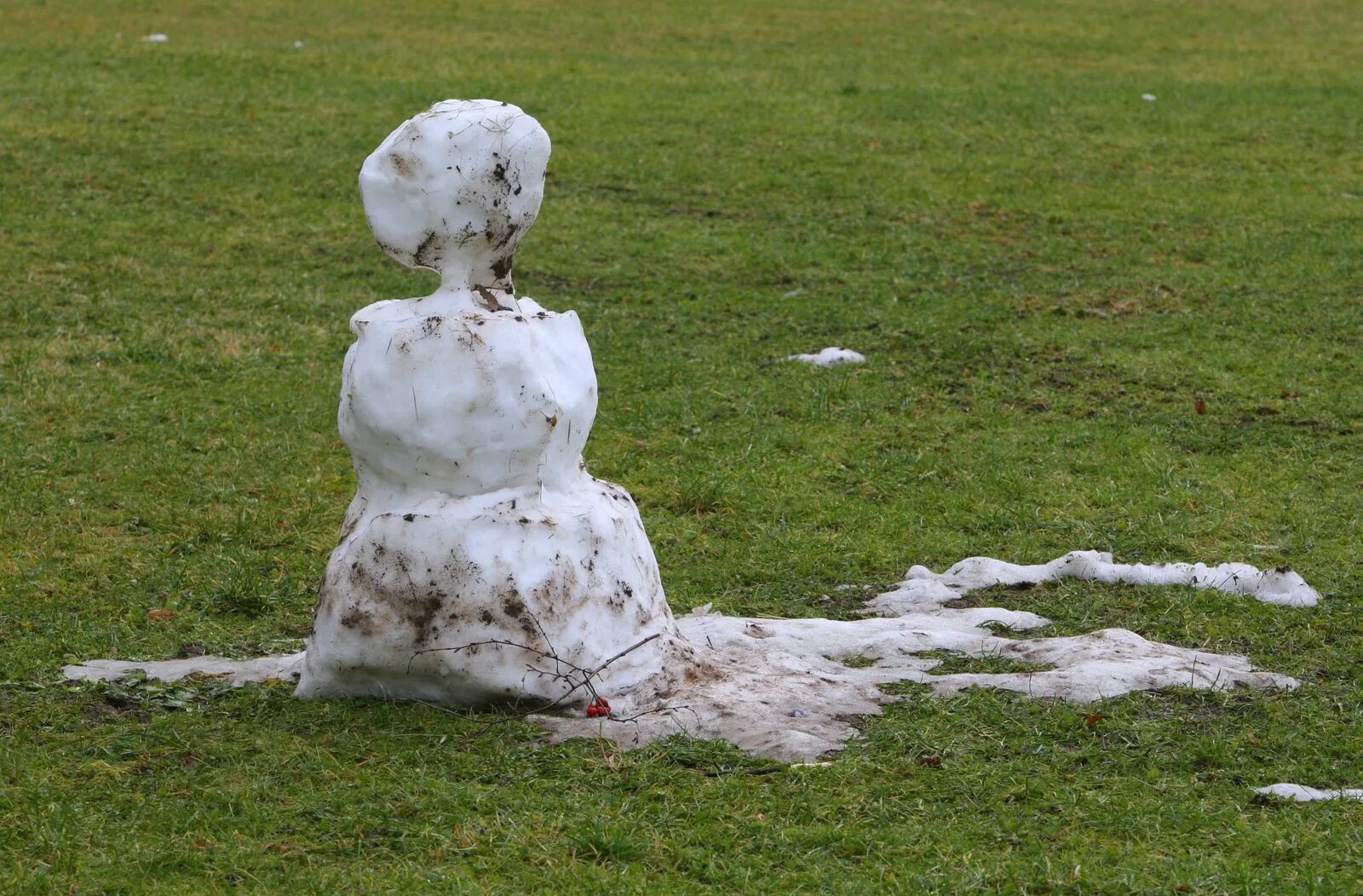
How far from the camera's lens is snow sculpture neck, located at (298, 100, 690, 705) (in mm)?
5730

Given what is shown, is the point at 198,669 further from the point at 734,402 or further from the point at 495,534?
the point at 734,402

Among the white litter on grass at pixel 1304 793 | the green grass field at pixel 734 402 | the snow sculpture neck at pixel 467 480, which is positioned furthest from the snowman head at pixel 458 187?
the white litter on grass at pixel 1304 793

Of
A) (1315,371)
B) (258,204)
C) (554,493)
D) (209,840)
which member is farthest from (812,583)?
(258,204)

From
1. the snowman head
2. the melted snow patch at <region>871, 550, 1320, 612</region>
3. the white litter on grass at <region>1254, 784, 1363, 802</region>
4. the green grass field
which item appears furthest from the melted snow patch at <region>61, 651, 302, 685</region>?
the white litter on grass at <region>1254, 784, 1363, 802</region>

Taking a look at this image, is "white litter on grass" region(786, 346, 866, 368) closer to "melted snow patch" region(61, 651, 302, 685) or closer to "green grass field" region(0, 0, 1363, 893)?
"green grass field" region(0, 0, 1363, 893)

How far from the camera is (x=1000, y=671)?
6.46m

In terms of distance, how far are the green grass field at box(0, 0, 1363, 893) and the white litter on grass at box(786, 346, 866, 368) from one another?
0.81ft

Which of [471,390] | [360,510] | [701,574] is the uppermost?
[471,390]

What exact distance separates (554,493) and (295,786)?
1.31 m

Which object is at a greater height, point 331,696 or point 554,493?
point 554,493

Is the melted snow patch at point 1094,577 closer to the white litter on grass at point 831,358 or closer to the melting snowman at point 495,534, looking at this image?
the melting snowman at point 495,534

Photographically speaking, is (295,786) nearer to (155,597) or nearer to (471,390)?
(471,390)

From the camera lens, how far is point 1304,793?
5301 mm

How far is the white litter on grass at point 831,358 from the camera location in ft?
37.1
